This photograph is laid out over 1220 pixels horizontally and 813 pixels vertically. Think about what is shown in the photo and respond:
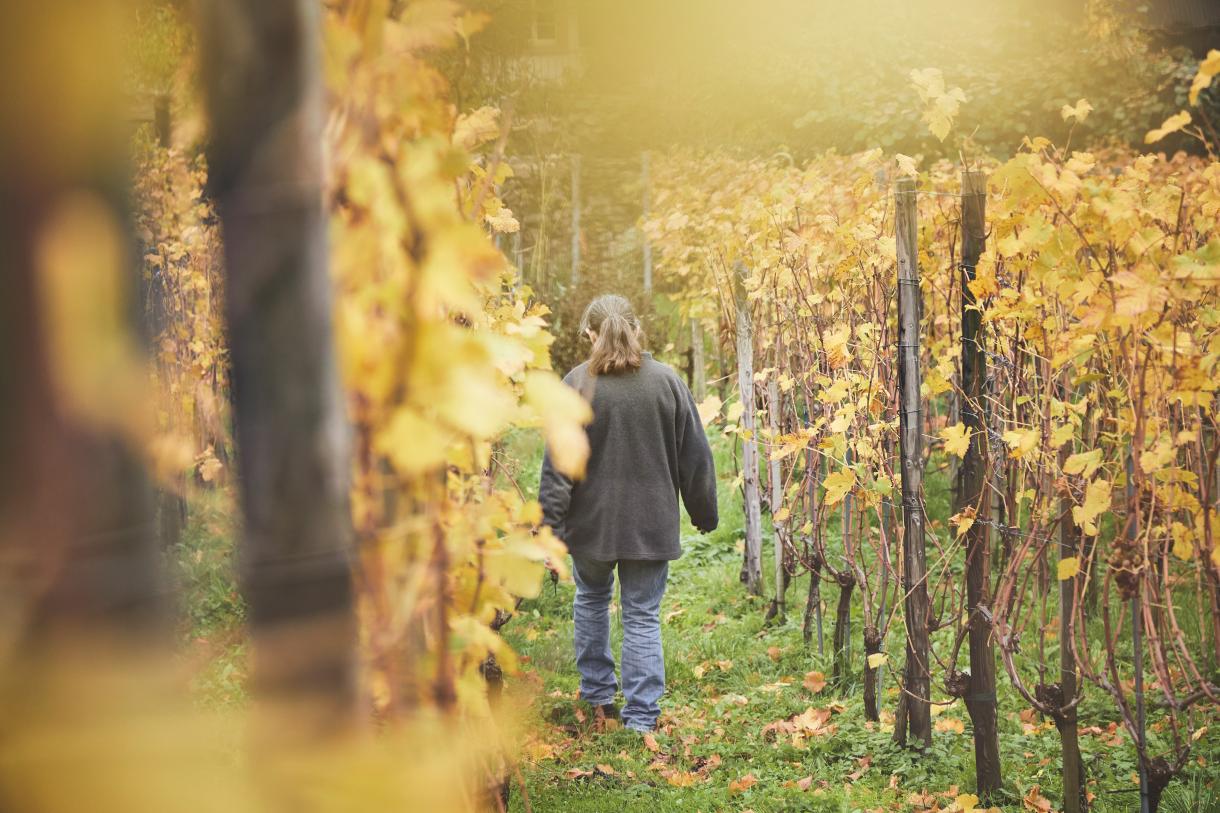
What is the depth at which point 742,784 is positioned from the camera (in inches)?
144

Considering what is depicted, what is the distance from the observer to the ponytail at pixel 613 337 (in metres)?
4.12

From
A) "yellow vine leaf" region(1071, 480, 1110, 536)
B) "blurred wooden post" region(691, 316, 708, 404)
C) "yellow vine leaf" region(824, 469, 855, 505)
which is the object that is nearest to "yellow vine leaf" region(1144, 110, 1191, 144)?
"yellow vine leaf" region(1071, 480, 1110, 536)

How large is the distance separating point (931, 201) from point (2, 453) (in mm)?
5970

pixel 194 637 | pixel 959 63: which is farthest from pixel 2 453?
pixel 959 63

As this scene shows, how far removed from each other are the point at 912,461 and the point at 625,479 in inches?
48.2

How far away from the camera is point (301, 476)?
0.92 meters

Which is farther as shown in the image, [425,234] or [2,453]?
[425,234]

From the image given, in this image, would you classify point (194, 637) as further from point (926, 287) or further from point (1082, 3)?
point (1082, 3)

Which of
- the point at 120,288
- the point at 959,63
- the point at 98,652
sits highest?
the point at 959,63

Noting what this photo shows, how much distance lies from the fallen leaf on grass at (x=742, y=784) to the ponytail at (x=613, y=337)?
172 cm

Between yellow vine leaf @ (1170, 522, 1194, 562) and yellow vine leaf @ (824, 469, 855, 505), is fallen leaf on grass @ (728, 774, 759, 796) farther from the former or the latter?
yellow vine leaf @ (1170, 522, 1194, 562)

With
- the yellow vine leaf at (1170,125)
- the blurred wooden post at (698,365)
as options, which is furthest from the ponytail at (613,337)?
the blurred wooden post at (698,365)

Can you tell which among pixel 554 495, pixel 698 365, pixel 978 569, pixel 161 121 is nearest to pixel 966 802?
pixel 978 569

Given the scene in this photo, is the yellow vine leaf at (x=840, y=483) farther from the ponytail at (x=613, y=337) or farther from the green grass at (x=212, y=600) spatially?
the green grass at (x=212, y=600)
